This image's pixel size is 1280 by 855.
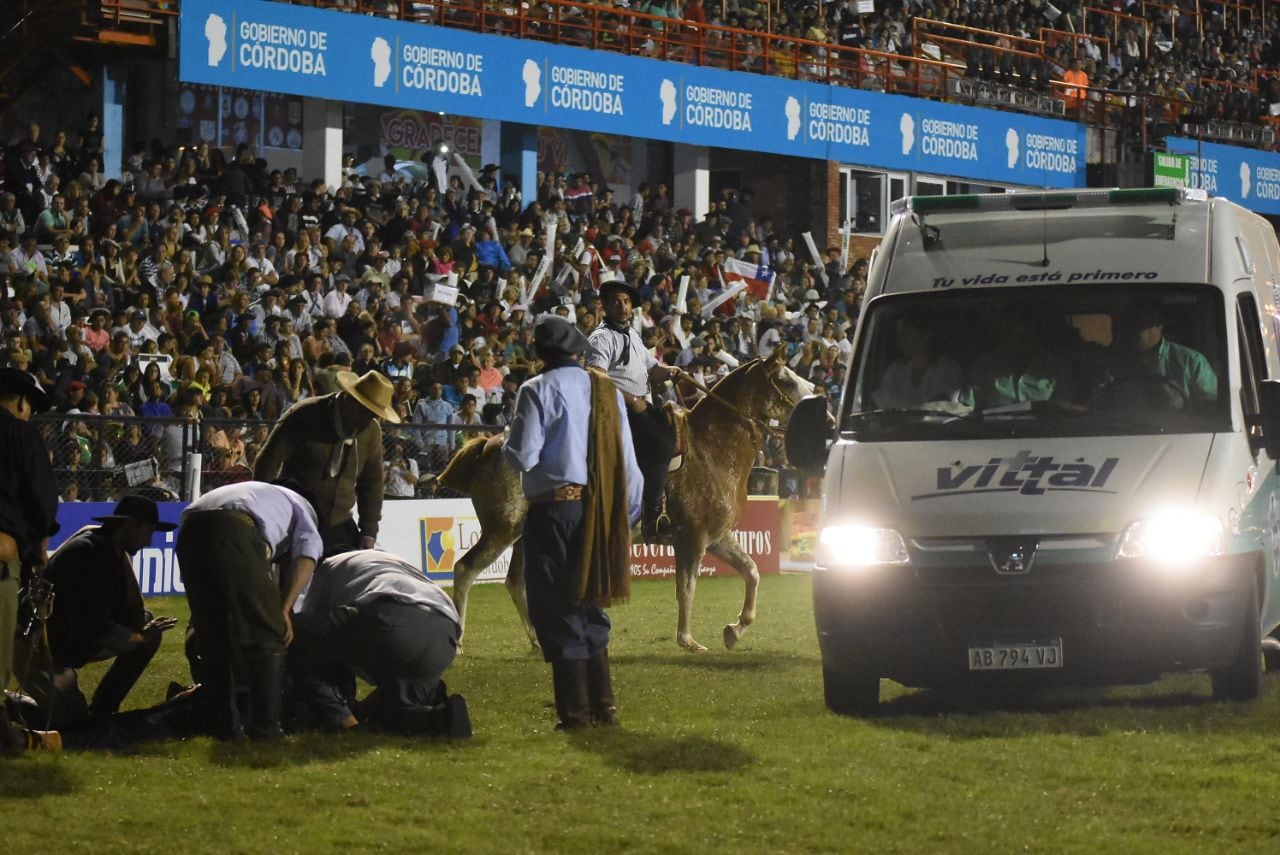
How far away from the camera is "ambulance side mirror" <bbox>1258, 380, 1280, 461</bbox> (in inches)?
395

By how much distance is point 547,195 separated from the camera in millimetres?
30734

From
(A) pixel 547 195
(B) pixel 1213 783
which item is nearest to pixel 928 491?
(B) pixel 1213 783

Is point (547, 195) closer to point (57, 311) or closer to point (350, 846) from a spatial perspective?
point (57, 311)

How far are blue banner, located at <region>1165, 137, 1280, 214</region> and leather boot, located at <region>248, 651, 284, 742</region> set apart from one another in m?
36.4

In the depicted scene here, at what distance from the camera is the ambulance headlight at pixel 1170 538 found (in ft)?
31.4

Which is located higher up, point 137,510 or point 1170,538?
point 137,510

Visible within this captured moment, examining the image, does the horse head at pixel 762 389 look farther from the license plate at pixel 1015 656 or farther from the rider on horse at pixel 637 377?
the license plate at pixel 1015 656

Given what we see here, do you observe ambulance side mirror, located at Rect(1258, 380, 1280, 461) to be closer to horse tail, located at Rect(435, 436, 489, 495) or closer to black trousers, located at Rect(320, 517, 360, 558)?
black trousers, located at Rect(320, 517, 360, 558)

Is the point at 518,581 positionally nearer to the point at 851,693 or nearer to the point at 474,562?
the point at 474,562

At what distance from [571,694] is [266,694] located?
1493mm

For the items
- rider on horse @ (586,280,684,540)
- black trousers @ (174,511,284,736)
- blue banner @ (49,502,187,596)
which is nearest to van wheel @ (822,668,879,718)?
rider on horse @ (586,280,684,540)

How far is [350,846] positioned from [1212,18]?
4423cm

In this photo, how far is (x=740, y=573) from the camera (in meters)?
14.9

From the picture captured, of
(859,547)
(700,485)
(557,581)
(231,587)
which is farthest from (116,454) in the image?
(859,547)
